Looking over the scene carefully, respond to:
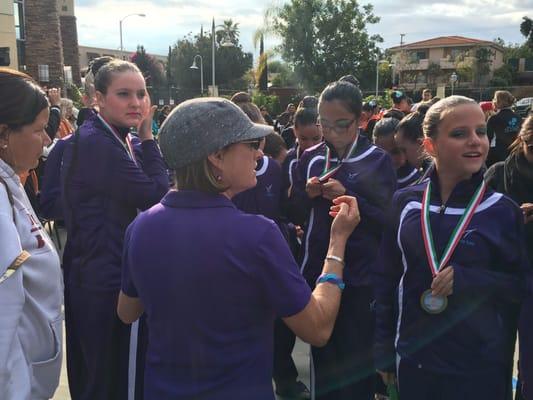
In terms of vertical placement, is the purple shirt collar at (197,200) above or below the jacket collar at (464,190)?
above

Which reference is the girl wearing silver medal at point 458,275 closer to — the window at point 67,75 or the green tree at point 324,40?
the window at point 67,75

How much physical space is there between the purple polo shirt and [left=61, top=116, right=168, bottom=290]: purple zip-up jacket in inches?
37.8

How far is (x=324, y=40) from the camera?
50.9 metres

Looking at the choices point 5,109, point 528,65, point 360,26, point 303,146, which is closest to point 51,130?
point 303,146

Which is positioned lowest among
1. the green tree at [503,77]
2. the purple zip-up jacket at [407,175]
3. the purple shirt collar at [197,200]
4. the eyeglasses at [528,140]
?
the purple zip-up jacket at [407,175]

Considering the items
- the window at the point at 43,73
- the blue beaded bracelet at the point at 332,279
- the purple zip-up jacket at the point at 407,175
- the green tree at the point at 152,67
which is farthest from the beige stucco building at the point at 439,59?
the blue beaded bracelet at the point at 332,279

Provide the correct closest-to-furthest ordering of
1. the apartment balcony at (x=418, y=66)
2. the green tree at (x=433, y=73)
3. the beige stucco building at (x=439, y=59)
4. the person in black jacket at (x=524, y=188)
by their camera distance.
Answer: the person in black jacket at (x=524, y=188) < the beige stucco building at (x=439, y=59) < the green tree at (x=433, y=73) < the apartment balcony at (x=418, y=66)

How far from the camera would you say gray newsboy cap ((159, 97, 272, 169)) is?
1.62m

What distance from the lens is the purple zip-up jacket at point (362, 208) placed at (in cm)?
299

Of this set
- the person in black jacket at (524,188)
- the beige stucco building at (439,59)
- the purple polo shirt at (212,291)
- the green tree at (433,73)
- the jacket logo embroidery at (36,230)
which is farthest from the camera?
the green tree at (433,73)

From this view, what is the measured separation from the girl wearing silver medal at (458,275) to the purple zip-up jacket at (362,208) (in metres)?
0.59

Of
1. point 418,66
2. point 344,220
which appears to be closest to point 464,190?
point 344,220

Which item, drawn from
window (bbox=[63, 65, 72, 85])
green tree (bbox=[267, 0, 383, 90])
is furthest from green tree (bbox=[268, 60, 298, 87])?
window (bbox=[63, 65, 72, 85])

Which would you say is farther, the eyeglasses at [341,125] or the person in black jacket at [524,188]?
the eyeglasses at [341,125]
